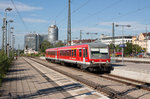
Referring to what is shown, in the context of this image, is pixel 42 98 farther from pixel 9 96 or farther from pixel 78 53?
pixel 78 53

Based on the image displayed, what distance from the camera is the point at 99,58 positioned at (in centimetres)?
1928

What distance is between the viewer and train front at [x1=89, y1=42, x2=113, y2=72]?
19141mm

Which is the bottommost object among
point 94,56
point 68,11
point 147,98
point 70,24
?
point 147,98

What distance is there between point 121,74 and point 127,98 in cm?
914

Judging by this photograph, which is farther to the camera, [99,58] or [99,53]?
[99,53]

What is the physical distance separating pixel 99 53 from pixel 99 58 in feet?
1.95

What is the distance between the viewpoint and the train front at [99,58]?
19.1 m

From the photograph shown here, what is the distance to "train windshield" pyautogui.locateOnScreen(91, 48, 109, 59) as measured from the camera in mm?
19352

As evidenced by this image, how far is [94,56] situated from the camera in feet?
63.3

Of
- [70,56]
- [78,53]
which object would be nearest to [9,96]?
[78,53]

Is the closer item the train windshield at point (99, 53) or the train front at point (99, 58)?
the train front at point (99, 58)

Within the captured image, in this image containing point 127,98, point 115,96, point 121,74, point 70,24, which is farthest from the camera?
point 70,24

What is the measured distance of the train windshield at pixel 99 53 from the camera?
19352 millimetres

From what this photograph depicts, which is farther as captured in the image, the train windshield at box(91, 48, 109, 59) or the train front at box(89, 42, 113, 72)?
the train windshield at box(91, 48, 109, 59)
